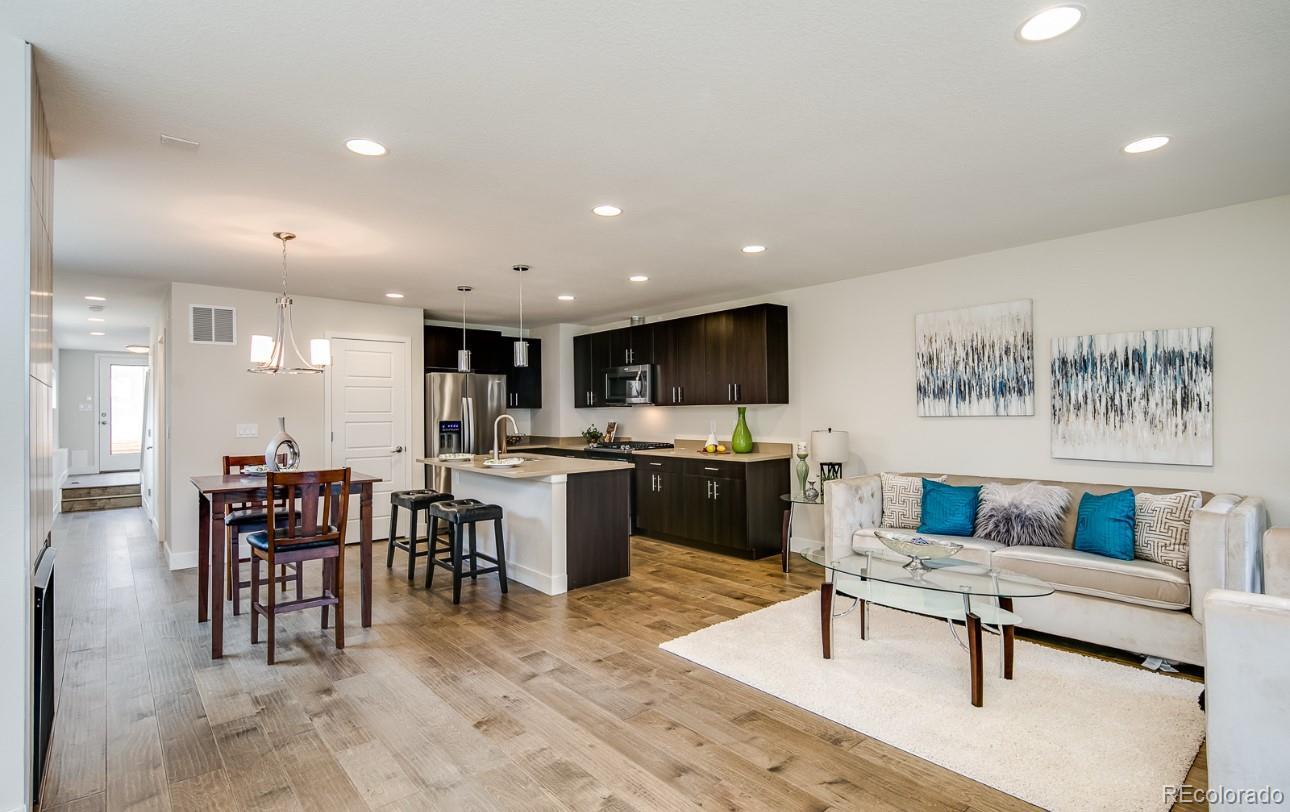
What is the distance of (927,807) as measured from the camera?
6.82 feet

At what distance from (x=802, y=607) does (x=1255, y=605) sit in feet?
8.48

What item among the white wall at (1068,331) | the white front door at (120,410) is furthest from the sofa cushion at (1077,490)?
the white front door at (120,410)

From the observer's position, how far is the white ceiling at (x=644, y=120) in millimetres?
1858

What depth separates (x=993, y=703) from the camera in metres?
2.77

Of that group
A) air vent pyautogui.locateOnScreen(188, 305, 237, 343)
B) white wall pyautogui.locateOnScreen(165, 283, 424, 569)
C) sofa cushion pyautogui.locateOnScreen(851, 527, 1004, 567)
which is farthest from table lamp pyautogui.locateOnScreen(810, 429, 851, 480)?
air vent pyautogui.locateOnScreen(188, 305, 237, 343)

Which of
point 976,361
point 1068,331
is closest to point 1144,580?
point 1068,331

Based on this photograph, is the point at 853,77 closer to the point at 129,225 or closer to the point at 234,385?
the point at 129,225

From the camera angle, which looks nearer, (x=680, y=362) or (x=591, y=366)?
(x=680, y=362)

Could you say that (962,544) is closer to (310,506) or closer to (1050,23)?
(1050,23)

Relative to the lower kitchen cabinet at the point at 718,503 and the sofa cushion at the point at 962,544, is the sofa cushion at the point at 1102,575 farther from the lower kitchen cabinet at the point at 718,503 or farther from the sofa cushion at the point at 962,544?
the lower kitchen cabinet at the point at 718,503

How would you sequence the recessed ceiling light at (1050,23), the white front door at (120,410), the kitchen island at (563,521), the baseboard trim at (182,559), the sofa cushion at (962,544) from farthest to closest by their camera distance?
the white front door at (120,410)
the baseboard trim at (182,559)
the kitchen island at (563,521)
the sofa cushion at (962,544)
the recessed ceiling light at (1050,23)

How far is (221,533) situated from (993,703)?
13.3 feet

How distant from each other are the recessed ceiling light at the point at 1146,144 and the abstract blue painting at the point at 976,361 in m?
1.69

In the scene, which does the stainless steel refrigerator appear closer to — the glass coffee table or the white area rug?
the white area rug
